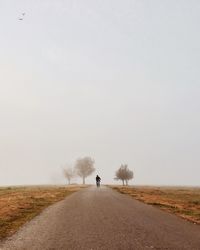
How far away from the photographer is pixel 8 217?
24.0 metres

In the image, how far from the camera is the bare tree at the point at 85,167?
582 ft

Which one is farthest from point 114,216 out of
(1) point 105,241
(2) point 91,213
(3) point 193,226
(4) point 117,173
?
(4) point 117,173

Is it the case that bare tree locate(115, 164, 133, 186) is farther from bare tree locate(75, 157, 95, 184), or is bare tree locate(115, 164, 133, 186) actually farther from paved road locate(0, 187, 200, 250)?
paved road locate(0, 187, 200, 250)

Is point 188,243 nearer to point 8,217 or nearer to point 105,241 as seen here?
point 105,241

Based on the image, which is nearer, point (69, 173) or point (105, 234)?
point (105, 234)

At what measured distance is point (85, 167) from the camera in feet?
582

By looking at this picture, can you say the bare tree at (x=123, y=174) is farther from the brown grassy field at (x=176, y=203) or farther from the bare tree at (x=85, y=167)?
the brown grassy field at (x=176, y=203)

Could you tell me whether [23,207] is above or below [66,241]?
above

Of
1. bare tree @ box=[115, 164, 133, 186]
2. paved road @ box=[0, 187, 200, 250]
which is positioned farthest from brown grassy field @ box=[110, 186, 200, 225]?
bare tree @ box=[115, 164, 133, 186]

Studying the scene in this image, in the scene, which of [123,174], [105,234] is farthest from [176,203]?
[123,174]

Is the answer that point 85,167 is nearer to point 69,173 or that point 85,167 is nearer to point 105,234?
point 69,173

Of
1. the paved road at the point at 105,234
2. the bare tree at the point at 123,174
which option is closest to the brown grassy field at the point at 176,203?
the paved road at the point at 105,234

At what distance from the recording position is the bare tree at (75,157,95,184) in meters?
178

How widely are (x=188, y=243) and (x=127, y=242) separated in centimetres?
251
